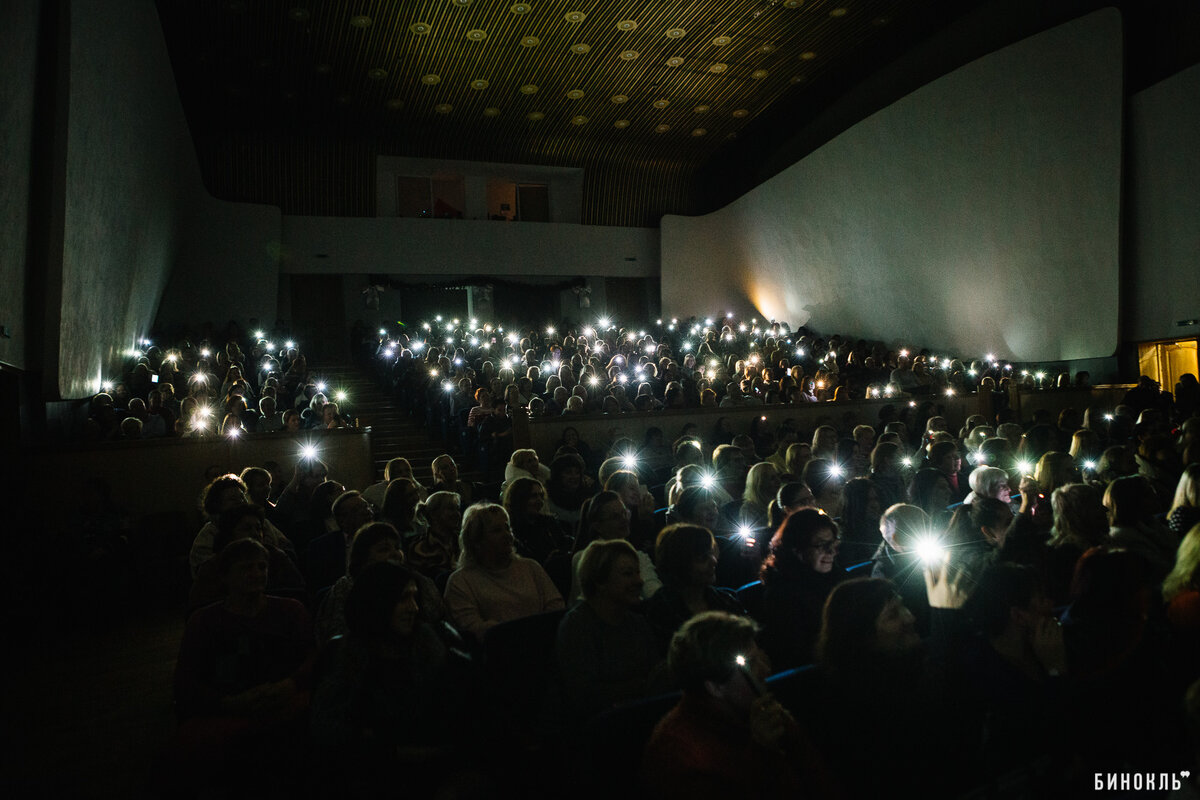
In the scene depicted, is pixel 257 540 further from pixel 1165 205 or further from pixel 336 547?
pixel 1165 205

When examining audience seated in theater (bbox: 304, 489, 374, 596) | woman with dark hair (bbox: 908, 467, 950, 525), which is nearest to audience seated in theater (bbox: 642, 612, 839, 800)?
audience seated in theater (bbox: 304, 489, 374, 596)

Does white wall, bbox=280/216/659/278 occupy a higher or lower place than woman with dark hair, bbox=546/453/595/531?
higher

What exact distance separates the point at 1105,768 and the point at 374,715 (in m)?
2.23

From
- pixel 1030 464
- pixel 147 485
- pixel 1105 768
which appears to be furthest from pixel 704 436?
pixel 1105 768

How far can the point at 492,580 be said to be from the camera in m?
3.33

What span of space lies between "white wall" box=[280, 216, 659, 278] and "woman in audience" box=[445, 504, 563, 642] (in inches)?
647

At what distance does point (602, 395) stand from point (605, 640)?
7293 mm

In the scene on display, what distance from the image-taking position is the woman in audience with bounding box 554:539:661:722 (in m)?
2.54

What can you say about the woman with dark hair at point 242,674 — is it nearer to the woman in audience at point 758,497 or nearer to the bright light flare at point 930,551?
the bright light flare at point 930,551

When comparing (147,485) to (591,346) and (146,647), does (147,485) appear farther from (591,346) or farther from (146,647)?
(591,346)

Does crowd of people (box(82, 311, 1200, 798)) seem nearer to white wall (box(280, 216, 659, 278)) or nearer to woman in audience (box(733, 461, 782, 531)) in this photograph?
woman in audience (box(733, 461, 782, 531))

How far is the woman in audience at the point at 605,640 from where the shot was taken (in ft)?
8.33

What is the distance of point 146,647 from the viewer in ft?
16.1

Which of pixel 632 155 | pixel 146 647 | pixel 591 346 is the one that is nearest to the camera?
pixel 146 647
